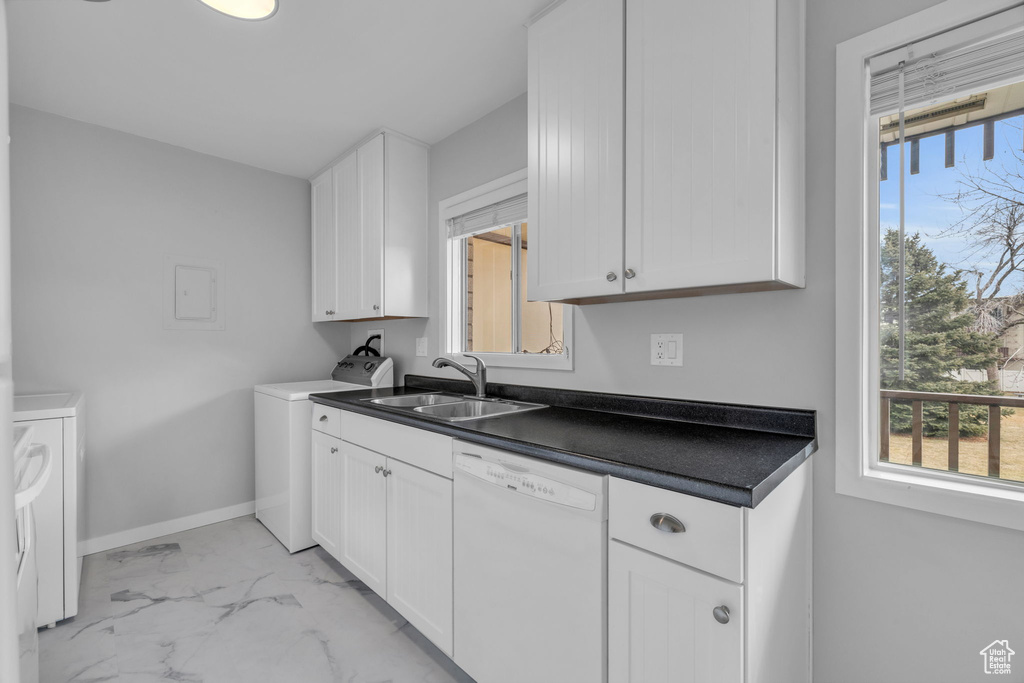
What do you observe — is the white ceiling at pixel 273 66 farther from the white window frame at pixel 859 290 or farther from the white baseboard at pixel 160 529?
the white baseboard at pixel 160 529

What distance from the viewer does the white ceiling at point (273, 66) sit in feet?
5.57

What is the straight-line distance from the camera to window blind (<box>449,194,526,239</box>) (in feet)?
7.56

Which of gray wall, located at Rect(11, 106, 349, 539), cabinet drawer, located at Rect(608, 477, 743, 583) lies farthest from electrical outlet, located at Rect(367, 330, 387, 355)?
cabinet drawer, located at Rect(608, 477, 743, 583)

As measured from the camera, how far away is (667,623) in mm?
1001

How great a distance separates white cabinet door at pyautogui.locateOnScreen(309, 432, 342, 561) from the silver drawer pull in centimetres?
169

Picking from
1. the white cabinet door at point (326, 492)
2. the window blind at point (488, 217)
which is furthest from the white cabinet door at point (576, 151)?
the white cabinet door at point (326, 492)

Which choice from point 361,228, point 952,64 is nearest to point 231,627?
point 361,228

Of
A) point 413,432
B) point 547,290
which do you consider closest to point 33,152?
point 413,432

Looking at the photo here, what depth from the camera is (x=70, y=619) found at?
1949 mm

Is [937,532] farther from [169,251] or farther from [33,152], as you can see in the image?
[33,152]

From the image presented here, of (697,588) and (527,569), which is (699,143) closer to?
(697,588)

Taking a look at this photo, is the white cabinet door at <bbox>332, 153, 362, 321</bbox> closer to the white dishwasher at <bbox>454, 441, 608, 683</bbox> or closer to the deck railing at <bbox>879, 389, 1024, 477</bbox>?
the white dishwasher at <bbox>454, 441, 608, 683</bbox>

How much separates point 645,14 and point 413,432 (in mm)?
1565

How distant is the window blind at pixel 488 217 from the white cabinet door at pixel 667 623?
168 centimetres
